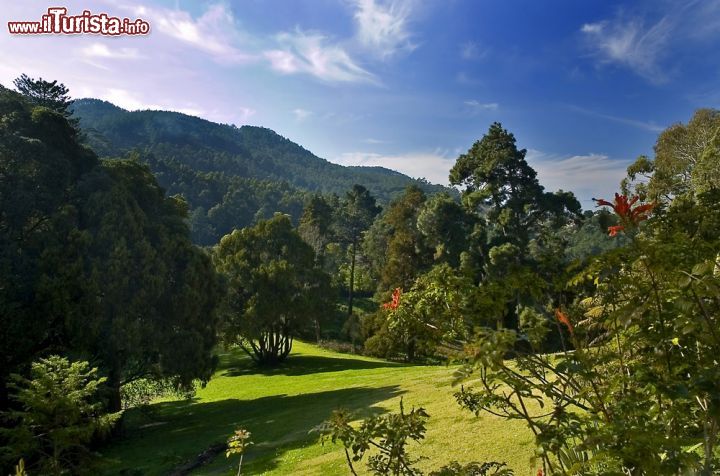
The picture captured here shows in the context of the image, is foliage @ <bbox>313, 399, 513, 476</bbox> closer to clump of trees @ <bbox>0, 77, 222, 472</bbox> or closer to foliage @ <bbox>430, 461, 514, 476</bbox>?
foliage @ <bbox>430, 461, 514, 476</bbox>

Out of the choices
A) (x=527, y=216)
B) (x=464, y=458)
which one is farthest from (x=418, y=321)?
(x=527, y=216)

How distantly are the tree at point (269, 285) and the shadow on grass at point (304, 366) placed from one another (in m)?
0.96

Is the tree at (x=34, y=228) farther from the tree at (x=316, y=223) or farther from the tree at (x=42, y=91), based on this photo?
the tree at (x=316, y=223)

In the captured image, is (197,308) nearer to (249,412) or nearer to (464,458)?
(249,412)

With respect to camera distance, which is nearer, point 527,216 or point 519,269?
point 519,269

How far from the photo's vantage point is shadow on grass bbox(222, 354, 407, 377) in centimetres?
3244

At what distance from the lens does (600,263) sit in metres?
3.28

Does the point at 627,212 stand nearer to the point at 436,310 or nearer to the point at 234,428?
the point at 436,310

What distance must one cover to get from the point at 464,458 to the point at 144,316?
14.6m

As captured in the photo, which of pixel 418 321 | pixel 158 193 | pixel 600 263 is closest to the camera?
pixel 600 263

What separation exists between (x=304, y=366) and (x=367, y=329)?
6.23 m

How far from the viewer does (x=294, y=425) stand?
52.7 ft

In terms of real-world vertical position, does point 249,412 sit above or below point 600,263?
below

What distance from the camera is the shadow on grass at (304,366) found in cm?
3244
